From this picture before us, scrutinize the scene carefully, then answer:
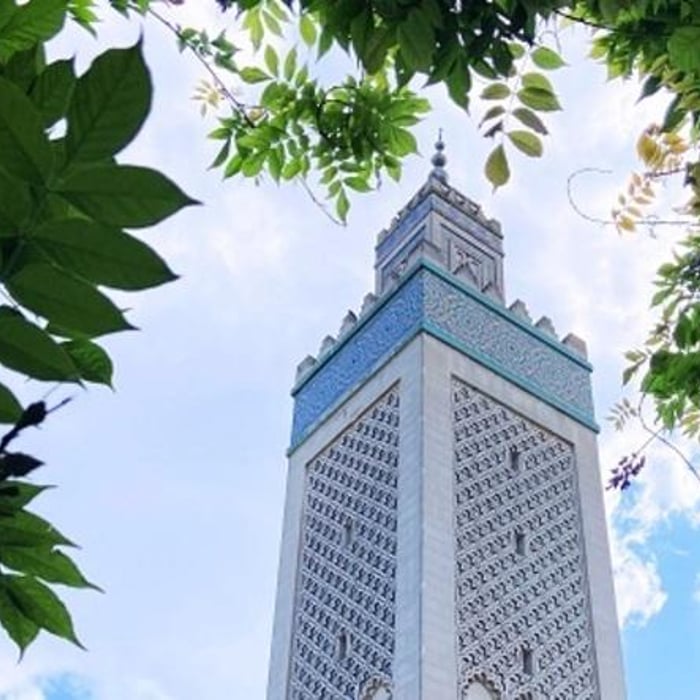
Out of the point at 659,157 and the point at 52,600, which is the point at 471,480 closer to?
the point at 659,157

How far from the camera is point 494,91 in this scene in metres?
0.84

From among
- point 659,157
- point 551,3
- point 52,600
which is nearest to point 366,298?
point 659,157

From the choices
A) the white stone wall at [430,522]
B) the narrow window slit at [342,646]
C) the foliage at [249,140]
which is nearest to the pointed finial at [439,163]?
the white stone wall at [430,522]

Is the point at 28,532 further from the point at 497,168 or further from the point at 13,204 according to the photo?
the point at 497,168

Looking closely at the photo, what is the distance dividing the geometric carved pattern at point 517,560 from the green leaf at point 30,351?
4553mm

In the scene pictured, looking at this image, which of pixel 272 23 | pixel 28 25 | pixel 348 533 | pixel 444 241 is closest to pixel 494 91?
pixel 272 23

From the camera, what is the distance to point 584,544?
5.57 metres

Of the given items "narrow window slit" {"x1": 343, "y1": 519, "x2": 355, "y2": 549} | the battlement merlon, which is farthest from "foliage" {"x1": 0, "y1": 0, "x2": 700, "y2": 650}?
the battlement merlon

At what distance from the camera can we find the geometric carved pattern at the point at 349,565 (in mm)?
4910

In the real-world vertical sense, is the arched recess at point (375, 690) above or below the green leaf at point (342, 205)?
above

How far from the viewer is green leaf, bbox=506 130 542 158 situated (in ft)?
2.68

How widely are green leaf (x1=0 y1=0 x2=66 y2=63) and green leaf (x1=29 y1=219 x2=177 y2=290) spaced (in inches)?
3.0

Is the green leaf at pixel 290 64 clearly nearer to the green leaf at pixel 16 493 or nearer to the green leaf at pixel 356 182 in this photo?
the green leaf at pixel 356 182

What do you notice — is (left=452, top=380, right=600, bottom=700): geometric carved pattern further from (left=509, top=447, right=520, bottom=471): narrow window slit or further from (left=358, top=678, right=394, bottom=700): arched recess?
(left=358, top=678, right=394, bottom=700): arched recess
